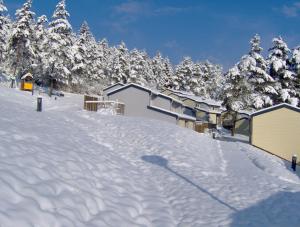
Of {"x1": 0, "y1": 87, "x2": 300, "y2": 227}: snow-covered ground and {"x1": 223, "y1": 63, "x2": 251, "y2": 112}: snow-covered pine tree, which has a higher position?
{"x1": 223, "y1": 63, "x2": 251, "y2": 112}: snow-covered pine tree

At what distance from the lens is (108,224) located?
7.27 m

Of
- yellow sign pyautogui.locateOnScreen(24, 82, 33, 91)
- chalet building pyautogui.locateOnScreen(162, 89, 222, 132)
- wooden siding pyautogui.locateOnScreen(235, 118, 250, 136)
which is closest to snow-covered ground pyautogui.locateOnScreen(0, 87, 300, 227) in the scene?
yellow sign pyautogui.locateOnScreen(24, 82, 33, 91)

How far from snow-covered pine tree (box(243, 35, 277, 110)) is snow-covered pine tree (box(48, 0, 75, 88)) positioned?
83.9 feet

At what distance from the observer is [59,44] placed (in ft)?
170

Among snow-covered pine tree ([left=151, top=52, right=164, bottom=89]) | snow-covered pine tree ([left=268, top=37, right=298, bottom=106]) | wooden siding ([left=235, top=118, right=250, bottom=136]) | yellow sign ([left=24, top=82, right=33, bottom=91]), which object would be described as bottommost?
wooden siding ([left=235, top=118, right=250, bottom=136])

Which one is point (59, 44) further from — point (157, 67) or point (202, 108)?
point (157, 67)

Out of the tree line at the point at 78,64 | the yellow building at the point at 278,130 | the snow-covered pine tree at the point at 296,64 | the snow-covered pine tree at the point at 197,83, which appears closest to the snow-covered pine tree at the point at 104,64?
the tree line at the point at 78,64

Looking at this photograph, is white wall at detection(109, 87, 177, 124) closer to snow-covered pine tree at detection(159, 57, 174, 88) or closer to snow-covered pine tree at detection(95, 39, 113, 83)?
snow-covered pine tree at detection(95, 39, 113, 83)

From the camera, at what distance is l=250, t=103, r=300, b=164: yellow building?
3438cm

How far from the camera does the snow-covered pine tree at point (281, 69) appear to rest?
48781mm

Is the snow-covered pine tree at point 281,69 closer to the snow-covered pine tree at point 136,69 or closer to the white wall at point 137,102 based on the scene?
the white wall at point 137,102

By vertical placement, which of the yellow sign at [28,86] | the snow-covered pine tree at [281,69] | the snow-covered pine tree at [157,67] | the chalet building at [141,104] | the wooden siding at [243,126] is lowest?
the wooden siding at [243,126]

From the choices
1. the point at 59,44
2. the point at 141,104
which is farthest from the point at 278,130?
the point at 59,44

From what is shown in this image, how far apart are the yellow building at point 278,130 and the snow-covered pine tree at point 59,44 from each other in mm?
29441
